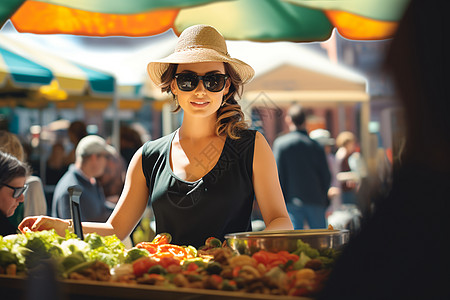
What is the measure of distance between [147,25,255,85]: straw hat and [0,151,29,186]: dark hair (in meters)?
0.87

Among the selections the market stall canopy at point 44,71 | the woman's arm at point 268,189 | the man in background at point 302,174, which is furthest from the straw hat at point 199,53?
the market stall canopy at point 44,71

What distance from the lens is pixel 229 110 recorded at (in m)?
2.84

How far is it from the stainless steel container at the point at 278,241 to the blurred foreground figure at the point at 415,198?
869 mm

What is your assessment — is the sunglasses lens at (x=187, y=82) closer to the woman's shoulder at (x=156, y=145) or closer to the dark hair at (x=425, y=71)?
the woman's shoulder at (x=156, y=145)

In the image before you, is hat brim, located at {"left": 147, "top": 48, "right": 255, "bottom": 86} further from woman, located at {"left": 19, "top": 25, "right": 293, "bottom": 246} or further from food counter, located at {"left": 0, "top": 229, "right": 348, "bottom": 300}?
food counter, located at {"left": 0, "top": 229, "right": 348, "bottom": 300}

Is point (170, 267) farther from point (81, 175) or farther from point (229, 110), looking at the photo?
point (81, 175)

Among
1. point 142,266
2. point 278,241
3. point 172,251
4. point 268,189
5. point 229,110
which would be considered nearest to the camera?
point 142,266

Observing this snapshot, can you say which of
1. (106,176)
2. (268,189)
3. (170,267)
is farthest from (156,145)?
(106,176)

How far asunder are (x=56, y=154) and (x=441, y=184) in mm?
6814

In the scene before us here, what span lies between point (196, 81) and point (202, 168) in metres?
0.36

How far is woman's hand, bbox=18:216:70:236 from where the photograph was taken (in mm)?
2503

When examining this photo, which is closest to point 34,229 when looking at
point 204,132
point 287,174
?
point 204,132

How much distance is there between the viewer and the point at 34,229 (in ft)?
8.15

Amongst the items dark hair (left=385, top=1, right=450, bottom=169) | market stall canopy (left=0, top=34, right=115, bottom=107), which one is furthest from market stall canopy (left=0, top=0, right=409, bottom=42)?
market stall canopy (left=0, top=34, right=115, bottom=107)
